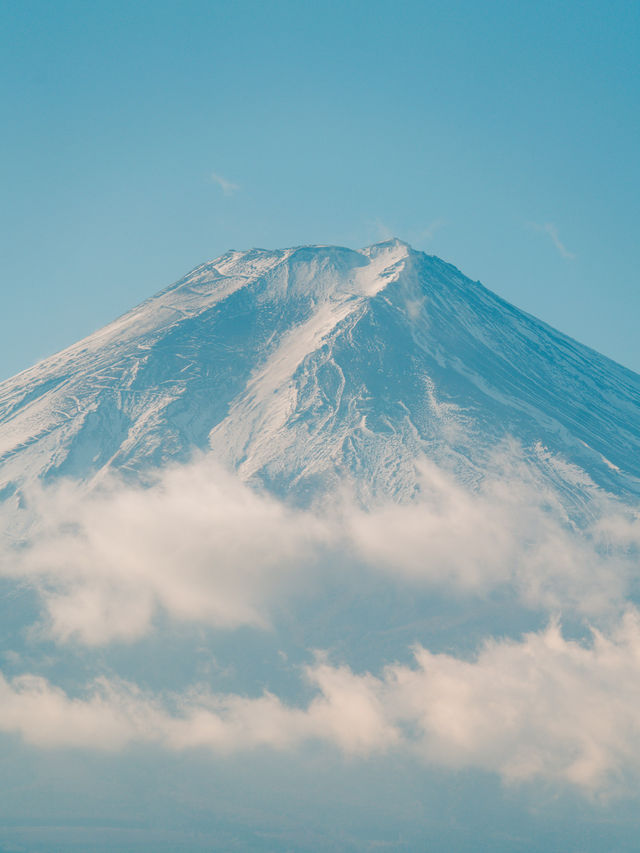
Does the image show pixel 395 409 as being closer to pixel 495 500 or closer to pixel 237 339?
pixel 495 500

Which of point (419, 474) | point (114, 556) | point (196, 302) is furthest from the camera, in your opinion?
point (196, 302)

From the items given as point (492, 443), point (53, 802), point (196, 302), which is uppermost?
point (196, 302)

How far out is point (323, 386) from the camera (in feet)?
466

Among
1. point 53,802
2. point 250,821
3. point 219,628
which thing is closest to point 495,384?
point 219,628

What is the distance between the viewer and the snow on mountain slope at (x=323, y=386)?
138 m

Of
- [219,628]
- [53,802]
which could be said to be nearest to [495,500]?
[219,628]

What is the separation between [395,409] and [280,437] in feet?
50.7

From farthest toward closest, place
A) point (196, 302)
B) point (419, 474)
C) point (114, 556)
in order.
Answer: point (196, 302), point (114, 556), point (419, 474)

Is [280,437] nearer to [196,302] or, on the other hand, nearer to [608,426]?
[196,302]

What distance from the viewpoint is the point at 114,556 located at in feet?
485

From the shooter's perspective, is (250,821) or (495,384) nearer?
(250,821)

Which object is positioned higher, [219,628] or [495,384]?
[495,384]

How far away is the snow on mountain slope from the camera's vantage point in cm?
13762

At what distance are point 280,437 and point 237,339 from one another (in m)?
23.7
